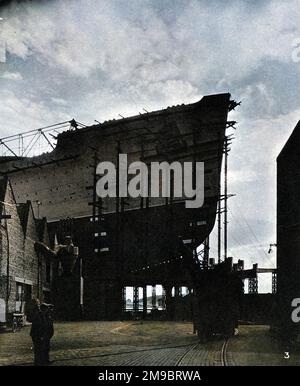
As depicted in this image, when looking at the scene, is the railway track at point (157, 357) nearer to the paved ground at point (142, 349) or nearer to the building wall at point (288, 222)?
the paved ground at point (142, 349)

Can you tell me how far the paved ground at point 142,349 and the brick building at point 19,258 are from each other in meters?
2.22

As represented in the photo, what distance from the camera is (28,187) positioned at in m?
25.6

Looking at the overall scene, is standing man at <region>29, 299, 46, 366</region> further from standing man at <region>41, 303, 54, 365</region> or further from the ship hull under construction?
the ship hull under construction

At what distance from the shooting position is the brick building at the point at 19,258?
55.8 ft

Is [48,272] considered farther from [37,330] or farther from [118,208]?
[37,330]

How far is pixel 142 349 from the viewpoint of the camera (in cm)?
1195

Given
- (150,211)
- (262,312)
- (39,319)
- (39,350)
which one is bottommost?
(262,312)

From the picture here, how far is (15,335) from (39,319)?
6054mm

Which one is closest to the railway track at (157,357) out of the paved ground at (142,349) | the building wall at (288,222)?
the paved ground at (142,349)

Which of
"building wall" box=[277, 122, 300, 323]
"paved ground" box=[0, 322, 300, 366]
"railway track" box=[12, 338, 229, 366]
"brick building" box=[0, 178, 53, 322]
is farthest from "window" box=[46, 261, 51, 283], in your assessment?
"building wall" box=[277, 122, 300, 323]

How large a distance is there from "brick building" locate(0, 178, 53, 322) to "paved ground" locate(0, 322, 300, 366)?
2.22m
